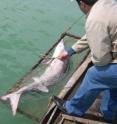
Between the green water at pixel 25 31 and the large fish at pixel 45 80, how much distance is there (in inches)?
14.1

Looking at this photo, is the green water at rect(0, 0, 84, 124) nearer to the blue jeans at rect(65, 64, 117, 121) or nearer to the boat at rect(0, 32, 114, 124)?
the boat at rect(0, 32, 114, 124)

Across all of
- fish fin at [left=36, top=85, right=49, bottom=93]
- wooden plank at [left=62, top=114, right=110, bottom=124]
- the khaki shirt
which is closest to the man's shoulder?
the khaki shirt

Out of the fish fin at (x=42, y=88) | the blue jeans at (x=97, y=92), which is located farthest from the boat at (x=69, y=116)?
the fish fin at (x=42, y=88)

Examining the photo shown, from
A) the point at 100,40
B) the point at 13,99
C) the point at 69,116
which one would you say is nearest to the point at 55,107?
the point at 69,116

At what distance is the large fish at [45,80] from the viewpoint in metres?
7.02

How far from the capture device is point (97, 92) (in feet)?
18.1

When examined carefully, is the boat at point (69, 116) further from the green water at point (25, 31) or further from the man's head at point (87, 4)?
the man's head at point (87, 4)

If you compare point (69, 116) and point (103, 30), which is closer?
point (103, 30)

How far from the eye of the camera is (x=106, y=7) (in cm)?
502

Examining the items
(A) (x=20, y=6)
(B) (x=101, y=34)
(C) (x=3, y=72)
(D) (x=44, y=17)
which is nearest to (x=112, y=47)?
(B) (x=101, y=34)

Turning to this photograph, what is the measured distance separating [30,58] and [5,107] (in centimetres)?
244

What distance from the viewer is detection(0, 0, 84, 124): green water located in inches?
343

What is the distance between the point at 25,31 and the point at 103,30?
632 cm

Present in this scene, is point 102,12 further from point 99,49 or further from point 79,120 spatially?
point 79,120
